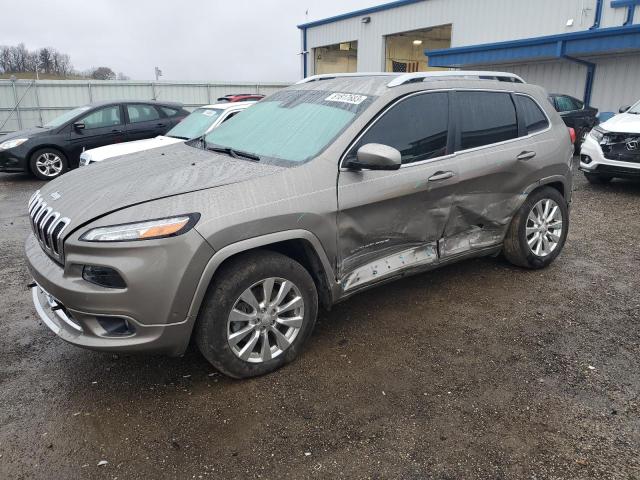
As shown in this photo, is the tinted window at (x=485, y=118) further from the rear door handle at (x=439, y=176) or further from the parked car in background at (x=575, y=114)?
the parked car in background at (x=575, y=114)

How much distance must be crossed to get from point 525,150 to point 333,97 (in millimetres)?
1832

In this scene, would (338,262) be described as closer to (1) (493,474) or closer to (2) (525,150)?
(1) (493,474)

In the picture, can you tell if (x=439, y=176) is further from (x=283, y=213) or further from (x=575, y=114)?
(x=575, y=114)

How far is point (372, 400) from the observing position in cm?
302

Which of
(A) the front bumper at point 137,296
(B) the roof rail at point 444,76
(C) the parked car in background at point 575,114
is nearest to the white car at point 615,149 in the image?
(C) the parked car in background at point 575,114

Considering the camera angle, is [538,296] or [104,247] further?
[538,296]

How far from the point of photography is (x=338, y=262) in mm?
3410

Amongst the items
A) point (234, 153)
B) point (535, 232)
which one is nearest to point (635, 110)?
point (535, 232)

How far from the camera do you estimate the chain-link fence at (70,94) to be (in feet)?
Answer: 58.4

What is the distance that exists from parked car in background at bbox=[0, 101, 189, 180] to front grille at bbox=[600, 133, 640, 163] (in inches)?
337

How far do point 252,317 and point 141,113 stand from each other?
364 inches

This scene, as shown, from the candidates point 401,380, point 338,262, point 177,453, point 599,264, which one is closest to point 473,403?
point 401,380

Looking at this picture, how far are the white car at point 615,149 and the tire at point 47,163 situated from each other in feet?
32.8

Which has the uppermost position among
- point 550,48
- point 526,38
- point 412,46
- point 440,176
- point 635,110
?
point 412,46
